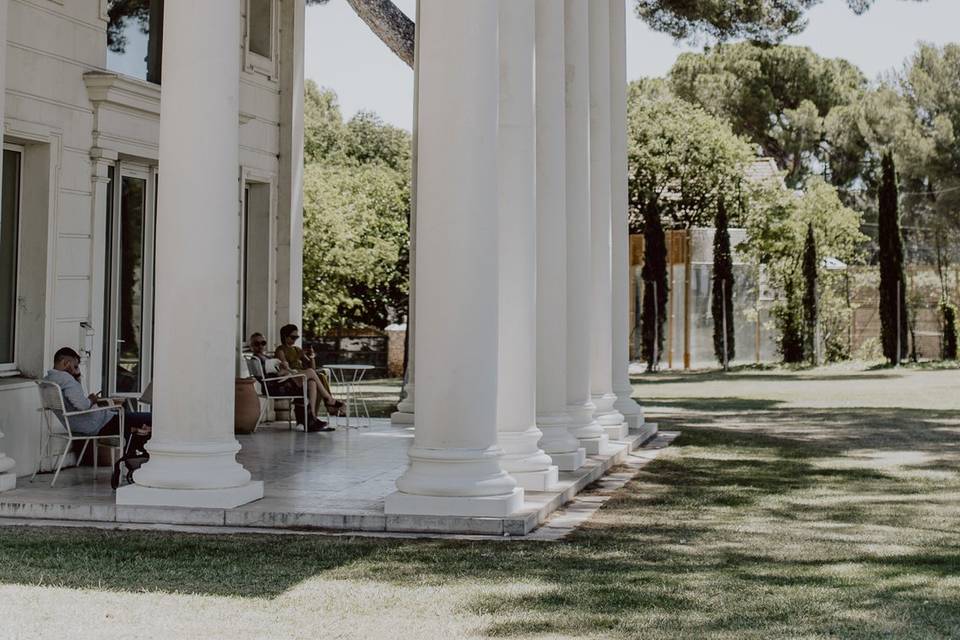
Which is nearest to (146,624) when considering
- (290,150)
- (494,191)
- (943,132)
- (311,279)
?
(494,191)

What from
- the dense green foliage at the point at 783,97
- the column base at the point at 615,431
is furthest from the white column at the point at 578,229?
the dense green foliage at the point at 783,97

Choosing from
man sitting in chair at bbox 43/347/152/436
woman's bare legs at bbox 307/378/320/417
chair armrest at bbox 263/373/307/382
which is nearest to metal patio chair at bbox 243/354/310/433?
chair armrest at bbox 263/373/307/382

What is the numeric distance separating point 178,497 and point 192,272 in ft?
5.01

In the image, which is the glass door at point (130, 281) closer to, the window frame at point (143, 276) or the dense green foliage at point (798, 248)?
the window frame at point (143, 276)

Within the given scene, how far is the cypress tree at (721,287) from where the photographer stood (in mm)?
36375

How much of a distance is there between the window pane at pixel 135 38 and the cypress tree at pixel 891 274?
2716 cm

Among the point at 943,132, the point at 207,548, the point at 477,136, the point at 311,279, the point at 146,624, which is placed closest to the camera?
the point at 146,624

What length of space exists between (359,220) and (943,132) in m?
20.9

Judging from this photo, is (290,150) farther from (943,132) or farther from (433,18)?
(943,132)

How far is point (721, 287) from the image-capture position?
36.5 m

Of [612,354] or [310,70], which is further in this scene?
[310,70]

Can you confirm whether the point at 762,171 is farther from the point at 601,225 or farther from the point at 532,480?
the point at 532,480

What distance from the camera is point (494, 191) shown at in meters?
8.80

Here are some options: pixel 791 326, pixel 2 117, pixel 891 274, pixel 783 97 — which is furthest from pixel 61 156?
pixel 783 97
